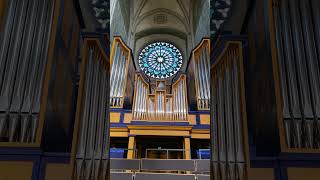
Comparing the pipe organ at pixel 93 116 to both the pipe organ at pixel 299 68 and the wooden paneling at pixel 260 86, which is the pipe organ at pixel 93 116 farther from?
the pipe organ at pixel 299 68

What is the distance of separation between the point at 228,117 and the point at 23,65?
7.56 feet

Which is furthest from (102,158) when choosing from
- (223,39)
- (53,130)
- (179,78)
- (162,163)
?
(179,78)

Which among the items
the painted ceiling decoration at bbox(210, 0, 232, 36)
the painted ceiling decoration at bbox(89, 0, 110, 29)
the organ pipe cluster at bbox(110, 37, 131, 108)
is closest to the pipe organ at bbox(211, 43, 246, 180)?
the painted ceiling decoration at bbox(210, 0, 232, 36)

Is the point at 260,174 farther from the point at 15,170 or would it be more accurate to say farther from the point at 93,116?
the point at 15,170

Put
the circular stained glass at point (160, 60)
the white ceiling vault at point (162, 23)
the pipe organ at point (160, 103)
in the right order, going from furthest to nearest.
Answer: the circular stained glass at point (160, 60) → the white ceiling vault at point (162, 23) → the pipe organ at point (160, 103)

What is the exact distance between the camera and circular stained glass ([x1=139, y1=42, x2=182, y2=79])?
15992mm

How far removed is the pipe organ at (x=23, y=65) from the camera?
9.45ft

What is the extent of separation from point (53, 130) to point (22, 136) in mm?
343

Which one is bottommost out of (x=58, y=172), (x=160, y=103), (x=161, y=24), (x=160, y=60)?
(x=58, y=172)

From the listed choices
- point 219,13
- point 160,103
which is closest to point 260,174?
point 219,13

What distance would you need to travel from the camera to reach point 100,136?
4039 mm

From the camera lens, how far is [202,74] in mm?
10852

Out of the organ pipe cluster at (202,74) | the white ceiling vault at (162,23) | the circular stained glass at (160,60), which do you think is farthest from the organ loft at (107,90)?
the circular stained glass at (160,60)

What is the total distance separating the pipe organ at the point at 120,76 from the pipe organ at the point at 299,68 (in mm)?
7291
